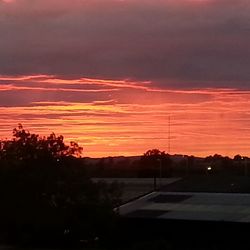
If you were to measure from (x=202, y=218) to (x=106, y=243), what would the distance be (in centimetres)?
574

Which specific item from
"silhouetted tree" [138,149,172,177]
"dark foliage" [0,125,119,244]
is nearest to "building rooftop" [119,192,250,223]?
"dark foliage" [0,125,119,244]

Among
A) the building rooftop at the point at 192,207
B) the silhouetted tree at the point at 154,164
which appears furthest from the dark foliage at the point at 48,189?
the silhouetted tree at the point at 154,164

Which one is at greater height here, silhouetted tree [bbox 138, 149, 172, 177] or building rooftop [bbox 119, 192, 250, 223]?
silhouetted tree [bbox 138, 149, 172, 177]

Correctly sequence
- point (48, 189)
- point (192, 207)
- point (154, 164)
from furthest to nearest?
point (154, 164) → point (192, 207) → point (48, 189)

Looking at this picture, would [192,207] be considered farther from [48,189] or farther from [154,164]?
[154,164]

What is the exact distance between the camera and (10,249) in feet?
164

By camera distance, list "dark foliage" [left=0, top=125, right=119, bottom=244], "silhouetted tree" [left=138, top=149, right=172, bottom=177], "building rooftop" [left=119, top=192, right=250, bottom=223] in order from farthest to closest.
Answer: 1. "silhouetted tree" [left=138, top=149, right=172, bottom=177]
2. "building rooftop" [left=119, top=192, right=250, bottom=223]
3. "dark foliage" [left=0, top=125, right=119, bottom=244]

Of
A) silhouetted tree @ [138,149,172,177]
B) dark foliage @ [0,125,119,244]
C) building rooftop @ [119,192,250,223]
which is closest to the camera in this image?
dark foliage @ [0,125,119,244]

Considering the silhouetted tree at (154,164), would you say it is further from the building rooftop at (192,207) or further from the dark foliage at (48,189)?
the dark foliage at (48,189)

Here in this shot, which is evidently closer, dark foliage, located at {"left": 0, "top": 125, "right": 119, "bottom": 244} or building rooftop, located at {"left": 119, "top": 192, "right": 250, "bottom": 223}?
dark foliage, located at {"left": 0, "top": 125, "right": 119, "bottom": 244}

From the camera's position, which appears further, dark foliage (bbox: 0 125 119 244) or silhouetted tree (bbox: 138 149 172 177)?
silhouetted tree (bbox: 138 149 172 177)

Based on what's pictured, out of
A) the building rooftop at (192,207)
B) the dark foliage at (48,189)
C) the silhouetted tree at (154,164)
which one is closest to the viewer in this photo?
the dark foliage at (48,189)

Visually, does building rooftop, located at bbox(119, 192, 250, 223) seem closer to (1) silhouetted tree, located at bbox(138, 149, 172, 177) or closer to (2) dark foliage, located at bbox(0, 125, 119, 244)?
(2) dark foliage, located at bbox(0, 125, 119, 244)

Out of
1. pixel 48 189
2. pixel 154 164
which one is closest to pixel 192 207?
pixel 48 189
